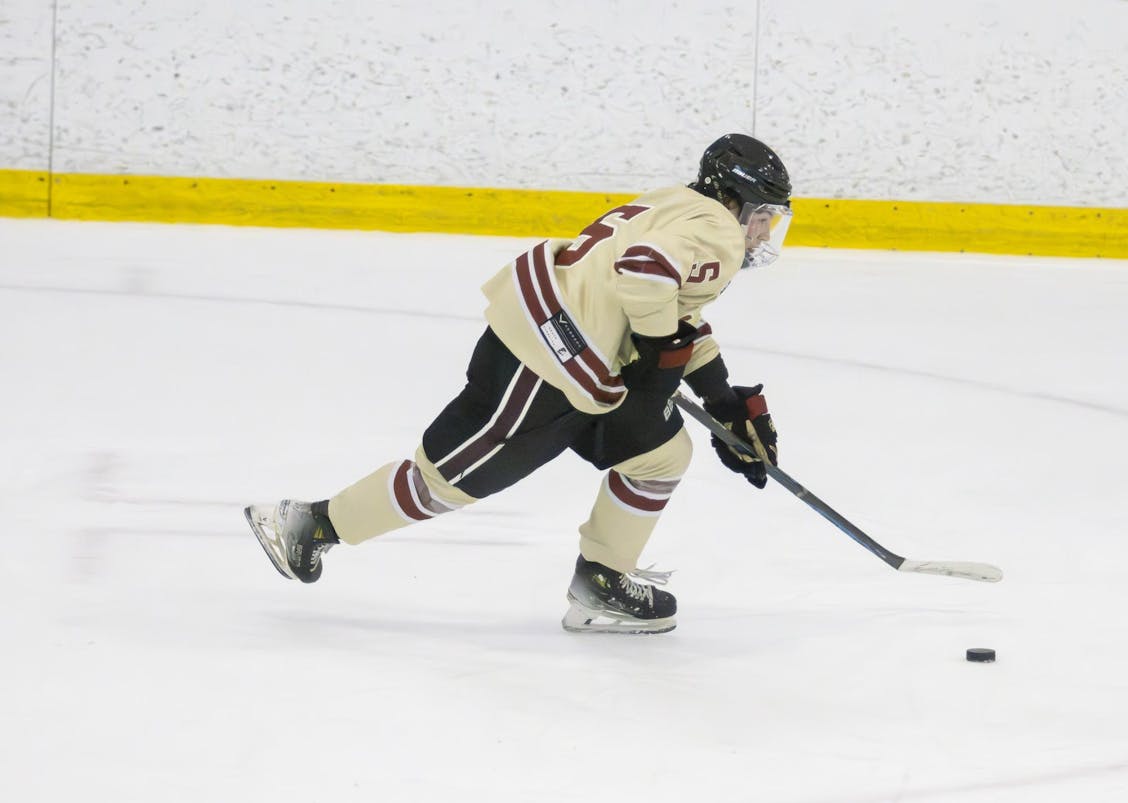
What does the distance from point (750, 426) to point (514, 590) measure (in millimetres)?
480

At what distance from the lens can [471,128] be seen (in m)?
6.54

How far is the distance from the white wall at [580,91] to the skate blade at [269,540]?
172 inches

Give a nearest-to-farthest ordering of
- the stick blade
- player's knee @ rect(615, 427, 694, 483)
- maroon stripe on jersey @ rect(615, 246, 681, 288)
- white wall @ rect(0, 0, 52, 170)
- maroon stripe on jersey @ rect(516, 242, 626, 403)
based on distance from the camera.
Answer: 1. maroon stripe on jersey @ rect(615, 246, 681, 288)
2. maroon stripe on jersey @ rect(516, 242, 626, 403)
3. player's knee @ rect(615, 427, 694, 483)
4. the stick blade
5. white wall @ rect(0, 0, 52, 170)

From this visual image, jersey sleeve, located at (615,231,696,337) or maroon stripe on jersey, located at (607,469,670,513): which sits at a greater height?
jersey sleeve, located at (615,231,696,337)

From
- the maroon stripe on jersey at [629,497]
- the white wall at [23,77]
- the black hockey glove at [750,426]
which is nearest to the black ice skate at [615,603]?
the maroon stripe on jersey at [629,497]

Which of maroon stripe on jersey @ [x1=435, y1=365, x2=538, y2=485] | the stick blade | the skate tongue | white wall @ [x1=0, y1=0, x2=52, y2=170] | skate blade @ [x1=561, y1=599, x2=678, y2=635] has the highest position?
maroon stripe on jersey @ [x1=435, y1=365, x2=538, y2=485]

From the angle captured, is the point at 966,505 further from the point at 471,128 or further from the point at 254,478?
the point at 471,128

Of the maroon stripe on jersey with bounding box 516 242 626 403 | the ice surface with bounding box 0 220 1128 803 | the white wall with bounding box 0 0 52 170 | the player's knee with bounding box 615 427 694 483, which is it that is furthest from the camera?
the white wall with bounding box 0 0 52 170

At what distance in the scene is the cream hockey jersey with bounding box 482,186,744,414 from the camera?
6.61 ft

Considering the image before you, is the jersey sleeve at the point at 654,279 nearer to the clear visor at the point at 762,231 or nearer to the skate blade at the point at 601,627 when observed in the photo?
the clear visor at the point at 762,231

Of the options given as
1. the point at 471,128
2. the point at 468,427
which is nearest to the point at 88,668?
the point at 468,427

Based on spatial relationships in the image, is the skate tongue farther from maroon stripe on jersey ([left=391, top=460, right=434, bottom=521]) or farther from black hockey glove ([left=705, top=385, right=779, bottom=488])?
maroon stripe on jersey ([left=391, top=460, right=434, bottom=521])

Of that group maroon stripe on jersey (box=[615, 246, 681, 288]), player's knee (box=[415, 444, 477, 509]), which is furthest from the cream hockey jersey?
player's knee (box=[415, 444, 477, 509])

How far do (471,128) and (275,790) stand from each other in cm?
514
